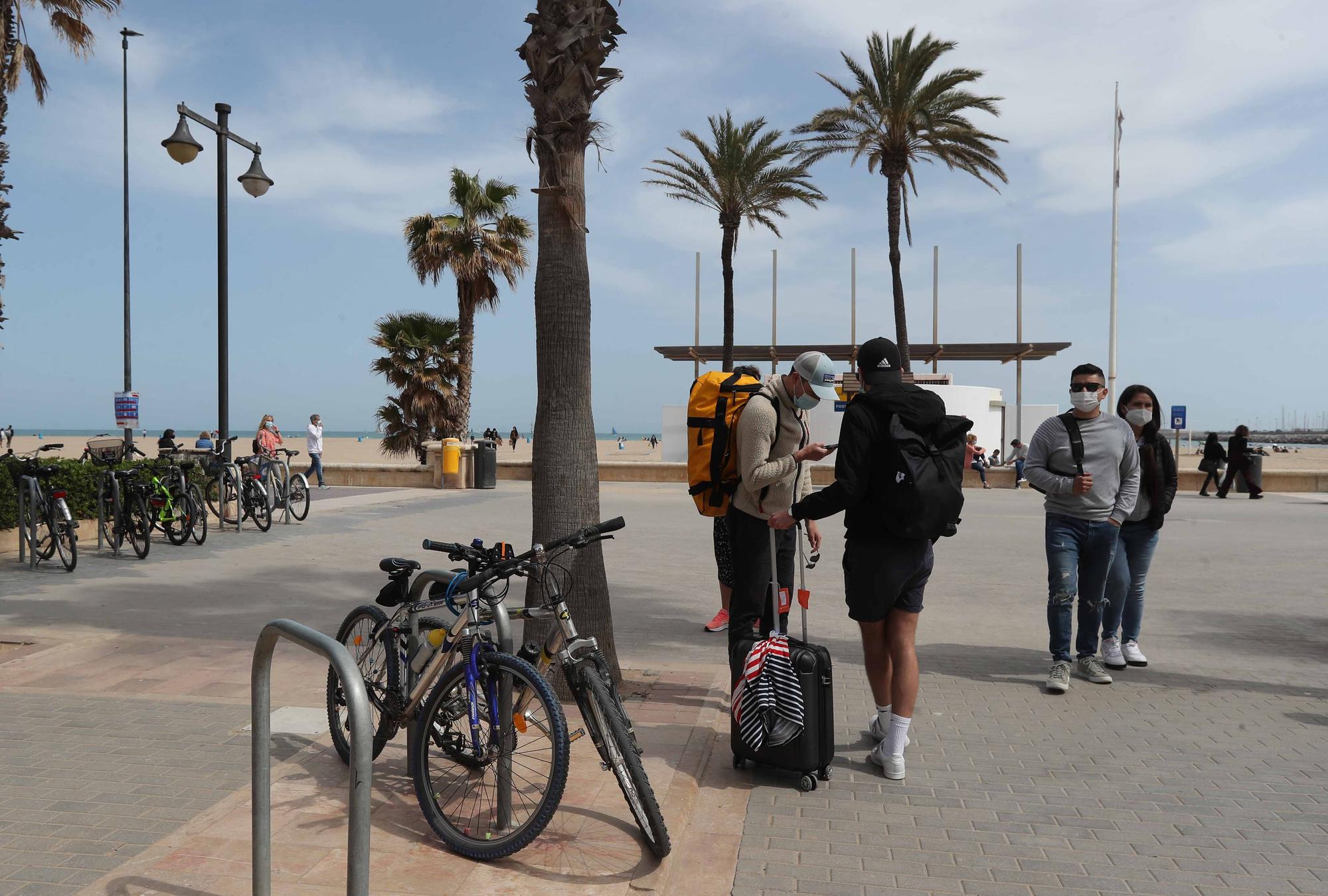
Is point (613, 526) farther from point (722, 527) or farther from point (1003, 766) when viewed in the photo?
point (722, 527)

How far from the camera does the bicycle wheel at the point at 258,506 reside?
14.0 metres

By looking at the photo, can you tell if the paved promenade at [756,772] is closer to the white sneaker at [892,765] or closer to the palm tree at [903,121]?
the white sneaker at [892,765]

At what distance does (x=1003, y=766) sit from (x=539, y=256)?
11.0ft

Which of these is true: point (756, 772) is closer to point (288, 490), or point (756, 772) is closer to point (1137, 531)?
point (1137, 531)

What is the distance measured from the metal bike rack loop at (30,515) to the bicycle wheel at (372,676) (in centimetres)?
736

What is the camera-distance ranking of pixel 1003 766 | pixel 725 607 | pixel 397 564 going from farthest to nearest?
pixel 725 607 → pixel 1003 766 → pixel 397 564

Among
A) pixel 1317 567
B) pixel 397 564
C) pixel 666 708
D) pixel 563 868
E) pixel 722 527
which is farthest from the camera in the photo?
pixel 1317 567

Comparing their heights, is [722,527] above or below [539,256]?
below

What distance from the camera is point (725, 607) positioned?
6.94 meters

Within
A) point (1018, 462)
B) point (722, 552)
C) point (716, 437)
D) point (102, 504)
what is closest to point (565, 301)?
point (716, 437)

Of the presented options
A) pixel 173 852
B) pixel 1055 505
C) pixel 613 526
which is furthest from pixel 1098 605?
pixel 173 852

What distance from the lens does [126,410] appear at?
838 inches

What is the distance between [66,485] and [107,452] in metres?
1.24

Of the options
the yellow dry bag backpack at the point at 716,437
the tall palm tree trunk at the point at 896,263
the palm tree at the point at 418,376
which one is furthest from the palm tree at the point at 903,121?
the yellow dry bag backpack at the point at 716,437
